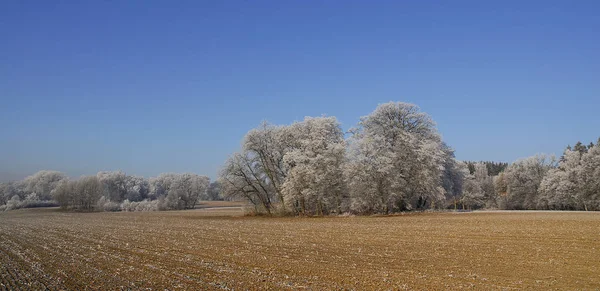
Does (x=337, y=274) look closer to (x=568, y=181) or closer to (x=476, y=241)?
(x=476, y=241)

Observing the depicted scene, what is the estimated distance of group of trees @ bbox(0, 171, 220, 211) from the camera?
113688mm

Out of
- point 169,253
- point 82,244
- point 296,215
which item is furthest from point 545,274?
point 296,215

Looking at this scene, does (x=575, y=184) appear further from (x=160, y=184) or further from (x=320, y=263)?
(x=160, y=184)

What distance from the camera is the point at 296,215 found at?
199ft

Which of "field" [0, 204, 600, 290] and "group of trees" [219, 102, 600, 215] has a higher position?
"group of trees" [219, 102, 600, 215]

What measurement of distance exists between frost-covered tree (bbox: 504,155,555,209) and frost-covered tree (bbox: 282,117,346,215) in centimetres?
4876

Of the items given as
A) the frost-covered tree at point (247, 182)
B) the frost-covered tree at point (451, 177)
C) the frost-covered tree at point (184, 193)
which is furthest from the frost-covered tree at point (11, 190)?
the frost-covered tree at point (451, 177)

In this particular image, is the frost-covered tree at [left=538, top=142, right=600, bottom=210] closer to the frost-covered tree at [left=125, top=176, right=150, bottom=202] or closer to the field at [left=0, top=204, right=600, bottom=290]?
the field at [left=0, top=204, right=600, bottom=290]

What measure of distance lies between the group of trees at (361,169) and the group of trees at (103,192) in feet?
209

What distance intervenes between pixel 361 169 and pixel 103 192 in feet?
330

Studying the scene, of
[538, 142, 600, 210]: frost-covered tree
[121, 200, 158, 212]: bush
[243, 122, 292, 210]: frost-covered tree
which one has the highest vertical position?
[243, 122, 292, 210]: frost-covered tree

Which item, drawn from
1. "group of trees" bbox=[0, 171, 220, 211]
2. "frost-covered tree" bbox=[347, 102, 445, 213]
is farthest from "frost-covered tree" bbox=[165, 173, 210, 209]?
"frost-covered tree" bbox=[347, 102, 445, 213]

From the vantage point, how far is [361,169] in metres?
51.4

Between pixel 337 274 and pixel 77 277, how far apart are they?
395 inches
